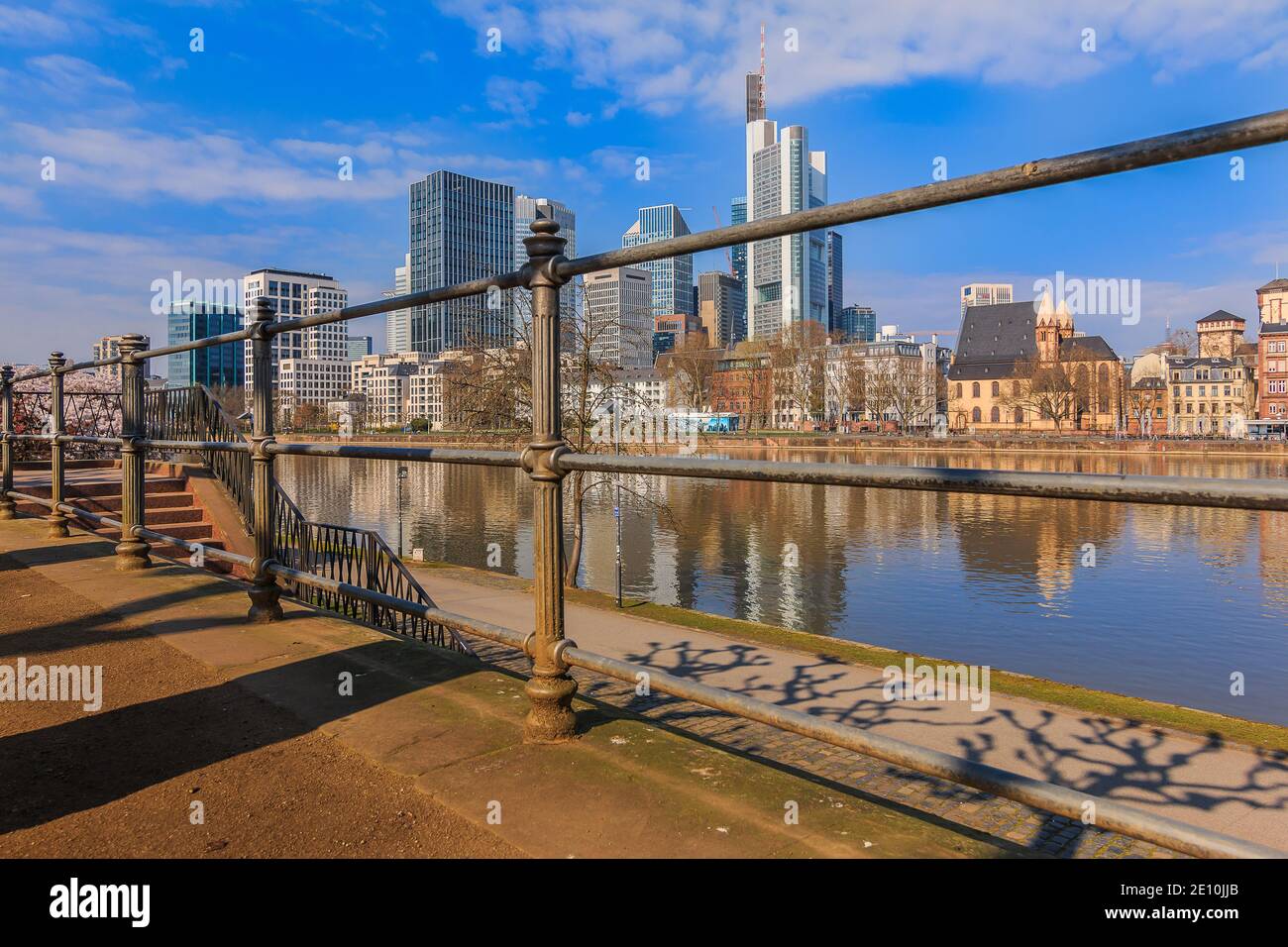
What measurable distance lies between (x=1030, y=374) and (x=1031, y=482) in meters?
116

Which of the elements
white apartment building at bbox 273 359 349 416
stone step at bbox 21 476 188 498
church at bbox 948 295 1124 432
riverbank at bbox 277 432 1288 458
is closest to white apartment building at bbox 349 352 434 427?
white apartment building at bbox 273 359 349 416

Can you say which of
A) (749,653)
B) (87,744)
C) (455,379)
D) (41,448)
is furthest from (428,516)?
(87,744)

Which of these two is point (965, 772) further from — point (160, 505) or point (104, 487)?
point (104, 487)

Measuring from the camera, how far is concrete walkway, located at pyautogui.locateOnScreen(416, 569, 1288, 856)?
7.43 m

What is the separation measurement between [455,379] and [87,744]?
21.3 m

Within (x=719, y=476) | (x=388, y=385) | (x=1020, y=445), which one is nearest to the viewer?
(x=719, y=476)

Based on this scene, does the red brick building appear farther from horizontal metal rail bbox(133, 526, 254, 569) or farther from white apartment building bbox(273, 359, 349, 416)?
white apartment building bbox(273, 359, 349, 416)

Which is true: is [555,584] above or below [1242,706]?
above

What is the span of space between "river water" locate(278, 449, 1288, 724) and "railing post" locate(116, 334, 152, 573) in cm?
843

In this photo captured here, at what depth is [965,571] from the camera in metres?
26.1

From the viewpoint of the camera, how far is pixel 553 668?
2.86 metres

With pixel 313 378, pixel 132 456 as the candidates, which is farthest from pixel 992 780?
pixel 313 378

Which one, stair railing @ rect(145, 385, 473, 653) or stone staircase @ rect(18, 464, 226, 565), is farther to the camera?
stone staircase @ rect(18, 464, 226, 565)
